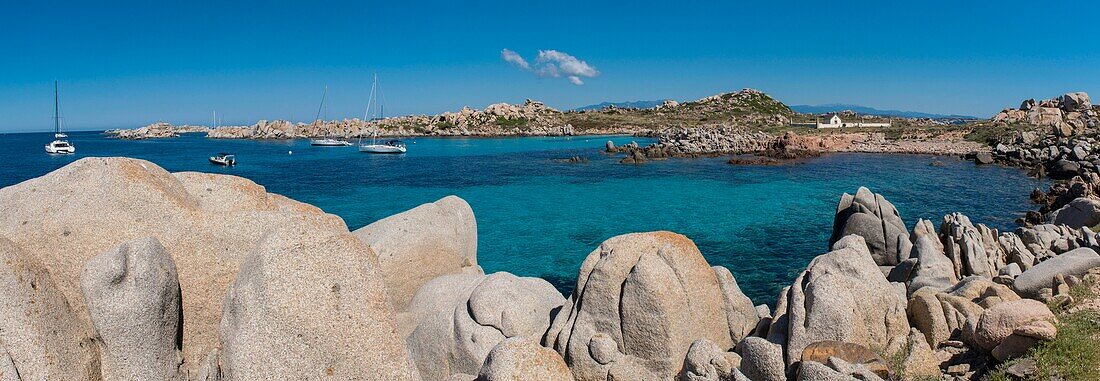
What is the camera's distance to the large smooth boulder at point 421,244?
13984 millimetres

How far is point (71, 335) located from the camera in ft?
23.8

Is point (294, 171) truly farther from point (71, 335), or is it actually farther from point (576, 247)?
point (71, 335)

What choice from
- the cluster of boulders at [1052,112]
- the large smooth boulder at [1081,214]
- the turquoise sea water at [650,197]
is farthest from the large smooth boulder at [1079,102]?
the large smooth boulder at [1081,214]

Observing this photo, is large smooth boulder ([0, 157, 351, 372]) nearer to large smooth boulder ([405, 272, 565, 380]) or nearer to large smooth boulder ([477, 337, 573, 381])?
large smooth boulder ([477, 337, 573, 381])

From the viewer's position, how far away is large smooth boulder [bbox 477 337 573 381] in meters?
7.07

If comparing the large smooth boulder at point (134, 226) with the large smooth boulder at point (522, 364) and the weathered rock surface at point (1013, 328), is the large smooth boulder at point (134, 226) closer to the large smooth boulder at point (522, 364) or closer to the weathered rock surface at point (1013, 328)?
the large smooth boulder at point (522, 364)

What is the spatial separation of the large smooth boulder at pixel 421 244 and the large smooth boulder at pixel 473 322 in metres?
1.47

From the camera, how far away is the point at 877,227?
72.8ft

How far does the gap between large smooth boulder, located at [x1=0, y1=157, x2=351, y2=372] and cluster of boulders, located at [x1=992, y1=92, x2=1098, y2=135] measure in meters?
119

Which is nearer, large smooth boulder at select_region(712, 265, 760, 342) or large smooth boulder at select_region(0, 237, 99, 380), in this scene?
large smooth boulder at select_region(0, 237, 99, 380)

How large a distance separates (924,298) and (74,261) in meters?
13.1

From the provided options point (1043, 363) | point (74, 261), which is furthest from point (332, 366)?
point (1043, 363)

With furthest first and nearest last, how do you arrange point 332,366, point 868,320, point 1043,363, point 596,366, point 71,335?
point 596,366
point 868,320
point 1043,363
point 71,335
point 332,366

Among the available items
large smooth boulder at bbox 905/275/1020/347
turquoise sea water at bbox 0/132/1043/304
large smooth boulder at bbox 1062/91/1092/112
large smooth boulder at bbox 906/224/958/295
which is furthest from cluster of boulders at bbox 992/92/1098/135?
large smooth boulder at bbox 905/275/1020/347
